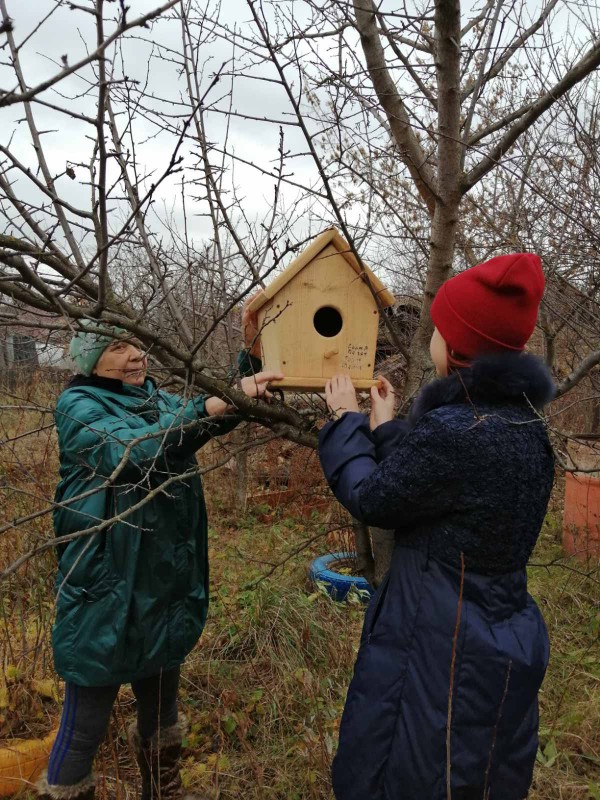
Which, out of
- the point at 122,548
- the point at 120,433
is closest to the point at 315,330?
the point at 120,433

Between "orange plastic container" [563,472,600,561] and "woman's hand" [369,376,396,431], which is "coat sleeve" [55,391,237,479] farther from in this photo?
"orange plastic container" [563,472,600,561]

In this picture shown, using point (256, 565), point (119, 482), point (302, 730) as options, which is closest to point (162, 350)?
point (119, 482)

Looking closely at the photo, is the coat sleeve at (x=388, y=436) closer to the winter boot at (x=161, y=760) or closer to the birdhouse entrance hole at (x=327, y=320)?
the birdhouse entrance hole at (x=327, y=320)

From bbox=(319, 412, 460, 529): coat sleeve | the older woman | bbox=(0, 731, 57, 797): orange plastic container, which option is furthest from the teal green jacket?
bbox=(0, 731, 57, 797): orange plastic container

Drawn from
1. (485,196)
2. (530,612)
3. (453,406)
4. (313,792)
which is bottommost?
(313,792)

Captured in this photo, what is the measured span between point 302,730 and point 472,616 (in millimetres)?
1901

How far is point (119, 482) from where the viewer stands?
77.1 inches

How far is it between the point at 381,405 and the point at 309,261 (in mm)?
540

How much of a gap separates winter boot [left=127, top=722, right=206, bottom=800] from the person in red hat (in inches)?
41.3

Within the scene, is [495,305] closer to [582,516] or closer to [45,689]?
[45,689]

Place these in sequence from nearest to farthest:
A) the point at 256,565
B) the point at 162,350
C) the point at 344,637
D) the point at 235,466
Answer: the point at 162,350
the point at 344,637
the point at 256,565
the point at 235,466

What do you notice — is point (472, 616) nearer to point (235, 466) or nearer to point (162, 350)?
point (162, 350)

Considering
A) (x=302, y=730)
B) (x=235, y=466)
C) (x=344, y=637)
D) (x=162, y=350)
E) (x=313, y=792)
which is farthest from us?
(x=235, y=466)

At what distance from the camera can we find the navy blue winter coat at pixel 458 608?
132 centimetres
